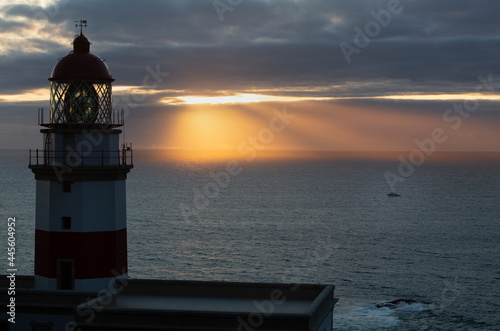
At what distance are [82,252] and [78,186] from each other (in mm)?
2455

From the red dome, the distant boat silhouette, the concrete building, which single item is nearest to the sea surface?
the distant boat silhouette

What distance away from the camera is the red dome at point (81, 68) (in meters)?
22.2

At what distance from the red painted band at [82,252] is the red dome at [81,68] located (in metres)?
5.85

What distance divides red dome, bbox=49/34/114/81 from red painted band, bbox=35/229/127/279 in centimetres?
585

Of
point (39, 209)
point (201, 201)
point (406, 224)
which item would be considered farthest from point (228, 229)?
point (39, 209)

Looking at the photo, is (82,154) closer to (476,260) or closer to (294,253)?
(294,253)

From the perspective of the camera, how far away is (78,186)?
2209cm

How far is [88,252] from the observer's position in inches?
870

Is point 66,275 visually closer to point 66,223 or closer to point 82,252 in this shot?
point 82,252

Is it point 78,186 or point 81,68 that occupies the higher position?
point 81,68

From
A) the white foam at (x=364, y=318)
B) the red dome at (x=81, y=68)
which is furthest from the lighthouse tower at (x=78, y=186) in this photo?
the white foam at (x=364, y=318)

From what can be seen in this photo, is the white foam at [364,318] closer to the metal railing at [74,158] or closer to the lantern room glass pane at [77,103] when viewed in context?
the metal railing at [74,158]

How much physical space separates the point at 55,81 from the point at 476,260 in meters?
65.2

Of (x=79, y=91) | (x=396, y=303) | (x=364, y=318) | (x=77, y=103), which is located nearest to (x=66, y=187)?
(x=77, y=103)
